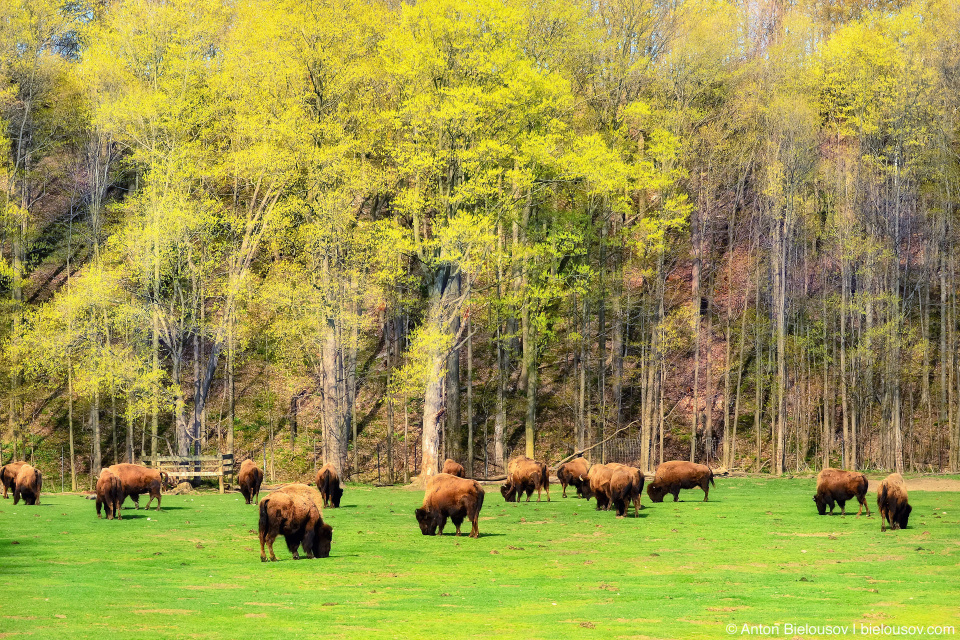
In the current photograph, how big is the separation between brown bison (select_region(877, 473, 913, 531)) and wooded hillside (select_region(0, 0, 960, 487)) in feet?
67.1

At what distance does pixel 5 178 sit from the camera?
49.2 m

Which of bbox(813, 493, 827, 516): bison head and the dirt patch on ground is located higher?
bbox(813, 493, 827, 516): bison head

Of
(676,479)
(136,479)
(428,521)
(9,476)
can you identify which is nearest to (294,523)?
(428,521)

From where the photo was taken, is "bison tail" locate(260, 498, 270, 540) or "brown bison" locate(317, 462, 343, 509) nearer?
"bison tail" locate(260, 498, 270, 540)

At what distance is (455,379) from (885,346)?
22.2 metres

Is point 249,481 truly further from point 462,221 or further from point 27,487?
point 462,221

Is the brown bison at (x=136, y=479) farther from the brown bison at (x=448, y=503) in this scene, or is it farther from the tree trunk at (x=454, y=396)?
the tree trunk at (x=454, y=396)

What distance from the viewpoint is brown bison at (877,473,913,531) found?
945 inches

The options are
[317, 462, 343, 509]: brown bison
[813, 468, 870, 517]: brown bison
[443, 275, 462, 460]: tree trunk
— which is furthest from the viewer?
[443, 275, 462, 460]: tree trunk

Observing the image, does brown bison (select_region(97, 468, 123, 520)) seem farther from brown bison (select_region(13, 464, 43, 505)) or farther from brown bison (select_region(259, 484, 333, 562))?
brown bison (select_region(259, 484, 333, 562))

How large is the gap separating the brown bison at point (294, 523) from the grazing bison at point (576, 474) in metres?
16.5

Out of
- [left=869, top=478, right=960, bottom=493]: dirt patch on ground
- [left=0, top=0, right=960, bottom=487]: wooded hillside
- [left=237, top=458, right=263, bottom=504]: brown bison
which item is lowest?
[left=869, top=478, right=960, bottom=493]: dirt patch on ground

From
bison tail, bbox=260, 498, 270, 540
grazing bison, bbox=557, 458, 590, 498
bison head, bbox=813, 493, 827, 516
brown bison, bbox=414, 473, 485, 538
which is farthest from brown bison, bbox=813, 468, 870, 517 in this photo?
bison tail, bbox=260, 498, 270, 540

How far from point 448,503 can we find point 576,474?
12998 mm
